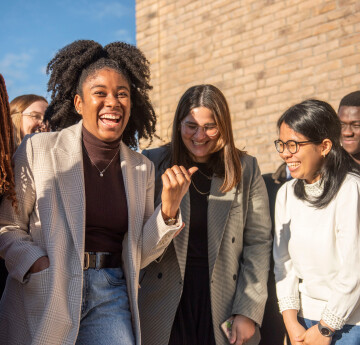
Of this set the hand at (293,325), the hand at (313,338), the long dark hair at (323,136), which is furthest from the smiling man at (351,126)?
the hand at (313,338)

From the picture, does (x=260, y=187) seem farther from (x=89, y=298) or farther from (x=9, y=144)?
(x=9, y=144)

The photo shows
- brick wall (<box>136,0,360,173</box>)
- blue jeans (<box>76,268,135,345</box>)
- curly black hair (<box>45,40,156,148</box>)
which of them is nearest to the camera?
blue jeans (<box>76,268,135,345</box>)

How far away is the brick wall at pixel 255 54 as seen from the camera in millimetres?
5652

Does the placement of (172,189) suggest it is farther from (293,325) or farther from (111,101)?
(293,325)

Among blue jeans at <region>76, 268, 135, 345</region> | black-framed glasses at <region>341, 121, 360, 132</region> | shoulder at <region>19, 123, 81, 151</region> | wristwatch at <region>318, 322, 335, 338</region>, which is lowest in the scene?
wristwatch at <region>318, 322, 335, 338</region>

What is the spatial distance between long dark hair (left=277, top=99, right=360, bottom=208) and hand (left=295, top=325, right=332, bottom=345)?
70cm

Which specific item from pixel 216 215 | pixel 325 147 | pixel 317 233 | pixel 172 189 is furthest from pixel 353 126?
pixel 172 189

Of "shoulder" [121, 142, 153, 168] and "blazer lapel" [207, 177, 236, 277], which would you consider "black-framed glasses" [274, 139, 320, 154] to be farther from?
"shoulder" [121, 142, 153, 168]

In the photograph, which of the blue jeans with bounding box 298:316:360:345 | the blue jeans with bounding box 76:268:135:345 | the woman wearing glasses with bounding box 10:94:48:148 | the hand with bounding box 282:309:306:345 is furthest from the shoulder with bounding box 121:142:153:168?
the woman wearing glasses with bounding box 10:94:48:148

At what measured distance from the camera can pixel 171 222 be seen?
8.63 feet

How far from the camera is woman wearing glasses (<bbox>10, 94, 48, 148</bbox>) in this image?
424cm

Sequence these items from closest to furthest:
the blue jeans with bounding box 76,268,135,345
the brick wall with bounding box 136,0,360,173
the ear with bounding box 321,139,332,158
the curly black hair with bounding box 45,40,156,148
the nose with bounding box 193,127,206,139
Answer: the blue jeans with bounding box 76,268,135,345
the curly black hair with bounding box 45,40,156,148
the ear with bounding box 321,139,332,158
the nose with bounding box 193,127,206,139
the brick wall with bounding box 136,0,360,173

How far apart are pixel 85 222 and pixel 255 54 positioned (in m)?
4.49

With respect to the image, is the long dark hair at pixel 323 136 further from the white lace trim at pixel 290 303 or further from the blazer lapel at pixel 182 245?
the blazer lapel at pixel 182 245
